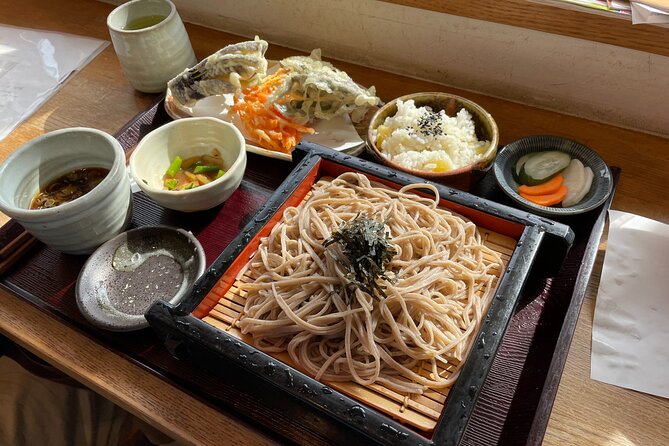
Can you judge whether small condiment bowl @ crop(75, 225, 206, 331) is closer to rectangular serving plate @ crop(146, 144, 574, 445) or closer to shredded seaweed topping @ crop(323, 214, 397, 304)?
rectangular serving plate @ crop(146, 144, 574, 445)

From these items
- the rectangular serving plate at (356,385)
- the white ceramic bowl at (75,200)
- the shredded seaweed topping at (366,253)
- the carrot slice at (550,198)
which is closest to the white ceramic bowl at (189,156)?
the white ceramic bowl at (75,200)

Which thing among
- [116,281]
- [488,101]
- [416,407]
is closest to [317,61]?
[488,101]

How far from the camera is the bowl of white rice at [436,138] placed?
1.55m

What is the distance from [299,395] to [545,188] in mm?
925

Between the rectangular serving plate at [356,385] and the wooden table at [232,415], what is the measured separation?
162 mm

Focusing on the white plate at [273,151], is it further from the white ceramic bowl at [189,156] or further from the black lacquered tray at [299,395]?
the black lacquered tray at [299,395]

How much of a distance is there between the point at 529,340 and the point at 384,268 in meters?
0.40

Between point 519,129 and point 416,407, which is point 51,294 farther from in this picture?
point 519,129

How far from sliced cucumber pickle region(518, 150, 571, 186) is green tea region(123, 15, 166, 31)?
1.43m

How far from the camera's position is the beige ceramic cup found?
1.89 meters

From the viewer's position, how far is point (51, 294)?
1467 mm

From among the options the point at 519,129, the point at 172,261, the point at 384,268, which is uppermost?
the point at 519,129

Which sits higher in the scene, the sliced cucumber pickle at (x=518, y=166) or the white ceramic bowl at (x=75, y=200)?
the sliced cucumber pickle at (x=518, y=166)

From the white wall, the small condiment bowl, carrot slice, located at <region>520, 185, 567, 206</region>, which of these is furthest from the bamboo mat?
the white wall
